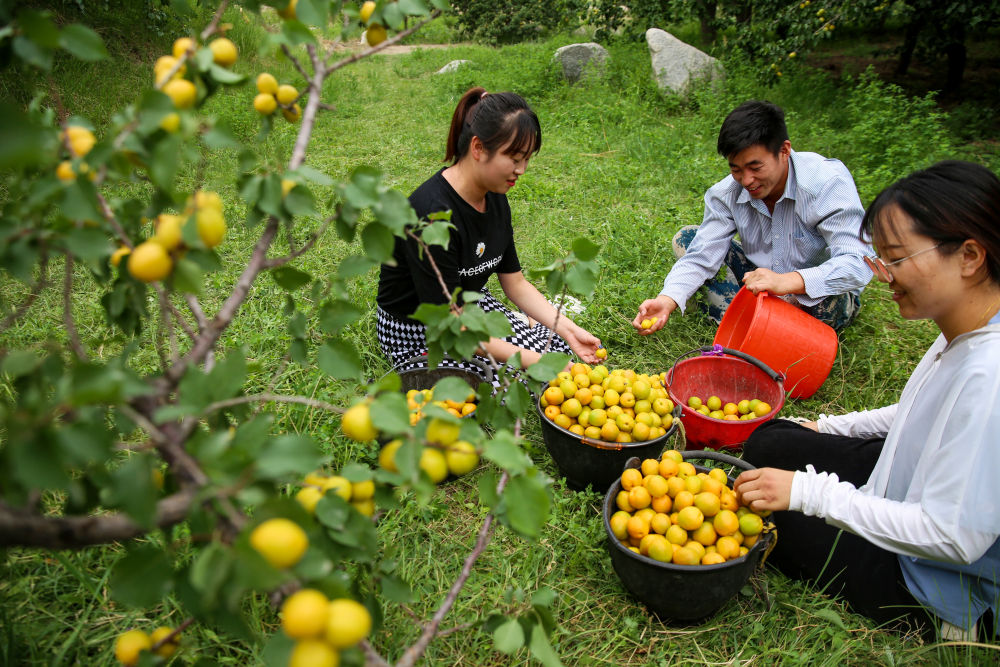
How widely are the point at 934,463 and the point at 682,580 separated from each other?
710 mm

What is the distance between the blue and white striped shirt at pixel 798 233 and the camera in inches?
113

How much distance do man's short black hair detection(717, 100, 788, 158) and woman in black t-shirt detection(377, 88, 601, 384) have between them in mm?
957

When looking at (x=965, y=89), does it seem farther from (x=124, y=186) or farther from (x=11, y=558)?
(x=11, y=558)

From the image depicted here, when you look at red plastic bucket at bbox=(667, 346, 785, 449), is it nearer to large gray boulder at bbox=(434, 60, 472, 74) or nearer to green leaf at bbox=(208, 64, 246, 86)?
green leaf at bbox=(208, 64, 246, 86)

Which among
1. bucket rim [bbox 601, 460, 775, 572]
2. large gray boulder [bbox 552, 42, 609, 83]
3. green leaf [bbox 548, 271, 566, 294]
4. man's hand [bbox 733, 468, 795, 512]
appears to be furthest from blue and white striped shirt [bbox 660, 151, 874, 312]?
large gray boulder [bbox 552, 42, 609, 83]

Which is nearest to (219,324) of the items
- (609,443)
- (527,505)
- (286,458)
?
(286,458)

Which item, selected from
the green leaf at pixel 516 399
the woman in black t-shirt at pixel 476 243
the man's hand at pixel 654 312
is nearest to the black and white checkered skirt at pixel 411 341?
the woman in black t-shirt at pixel 476 243

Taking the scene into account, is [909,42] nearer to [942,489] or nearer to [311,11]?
[942,489]

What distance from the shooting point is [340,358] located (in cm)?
108

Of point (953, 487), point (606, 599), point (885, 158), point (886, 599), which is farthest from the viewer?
point (885, 158)

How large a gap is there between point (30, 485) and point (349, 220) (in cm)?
61

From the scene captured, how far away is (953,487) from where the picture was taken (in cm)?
148

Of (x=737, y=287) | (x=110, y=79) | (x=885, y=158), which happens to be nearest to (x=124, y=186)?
(x=110, y=79)

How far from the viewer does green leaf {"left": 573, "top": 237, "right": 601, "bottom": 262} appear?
124cm
